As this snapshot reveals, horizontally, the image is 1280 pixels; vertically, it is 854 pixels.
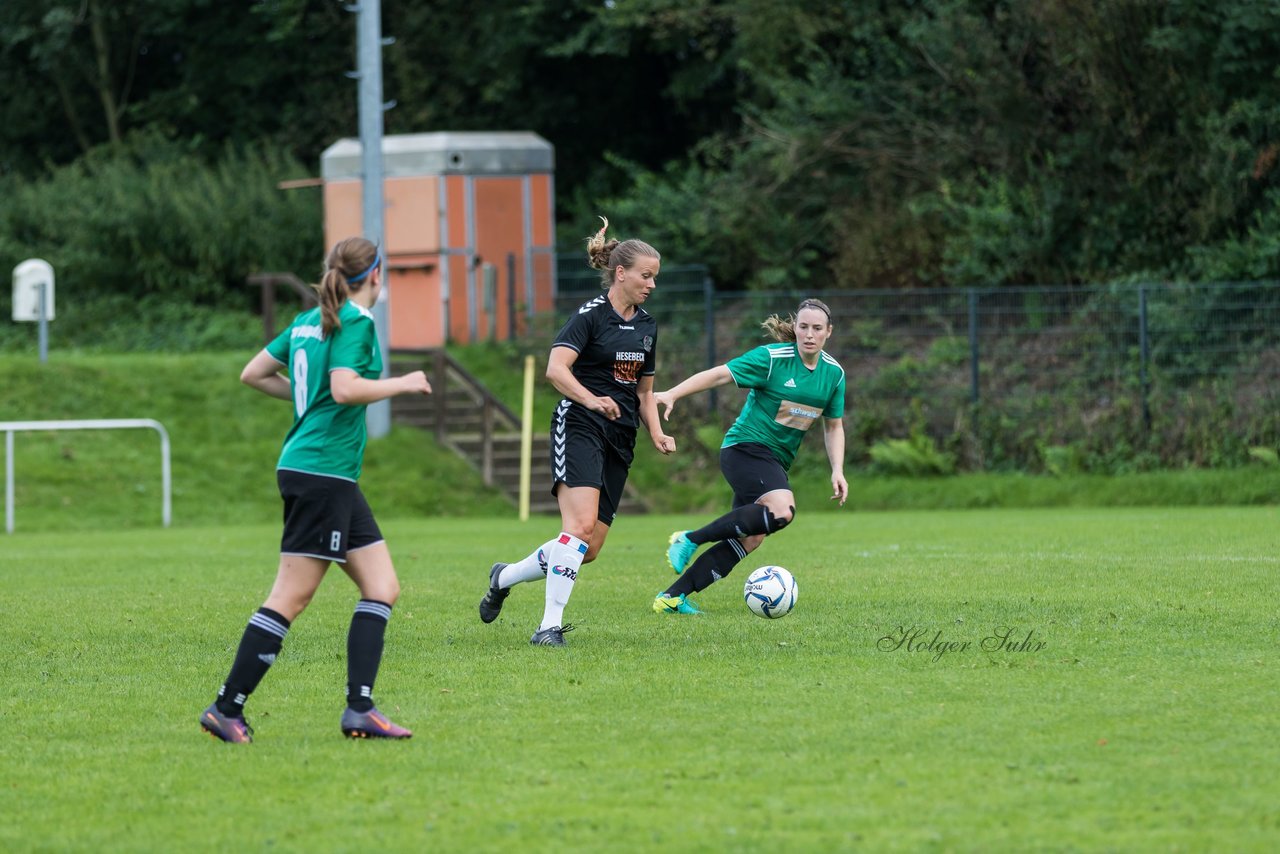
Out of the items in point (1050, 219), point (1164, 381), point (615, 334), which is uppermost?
point (615, 334)

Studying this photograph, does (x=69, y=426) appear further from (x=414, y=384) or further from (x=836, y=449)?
(x=414, y=384)

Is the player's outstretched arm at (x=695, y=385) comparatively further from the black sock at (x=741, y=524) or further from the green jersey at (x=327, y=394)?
the green jersey at (x=327, y=394)

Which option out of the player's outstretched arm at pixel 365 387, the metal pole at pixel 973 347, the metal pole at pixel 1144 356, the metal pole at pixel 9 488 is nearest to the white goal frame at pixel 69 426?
the metal pole at pixel 9 488

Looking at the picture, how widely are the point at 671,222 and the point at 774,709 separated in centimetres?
2321

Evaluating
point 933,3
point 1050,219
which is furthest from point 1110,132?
point 933,3

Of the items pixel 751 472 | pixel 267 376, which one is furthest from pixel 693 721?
pixel 751 472

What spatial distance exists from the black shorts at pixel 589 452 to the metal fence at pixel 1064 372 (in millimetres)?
13563

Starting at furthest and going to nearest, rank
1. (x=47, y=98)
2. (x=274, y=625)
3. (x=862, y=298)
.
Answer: (x=47, y=98), (x=862, y=298), (x=274, y=625)

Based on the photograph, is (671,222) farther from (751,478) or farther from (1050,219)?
(751,478)

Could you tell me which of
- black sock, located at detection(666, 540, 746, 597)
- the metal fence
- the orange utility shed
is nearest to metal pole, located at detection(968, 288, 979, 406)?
the metal fence

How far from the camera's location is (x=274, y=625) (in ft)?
20.0

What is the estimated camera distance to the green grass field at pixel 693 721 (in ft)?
16.0

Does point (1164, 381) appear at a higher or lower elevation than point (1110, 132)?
lower

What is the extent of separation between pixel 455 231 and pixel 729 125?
8593 millimetres
